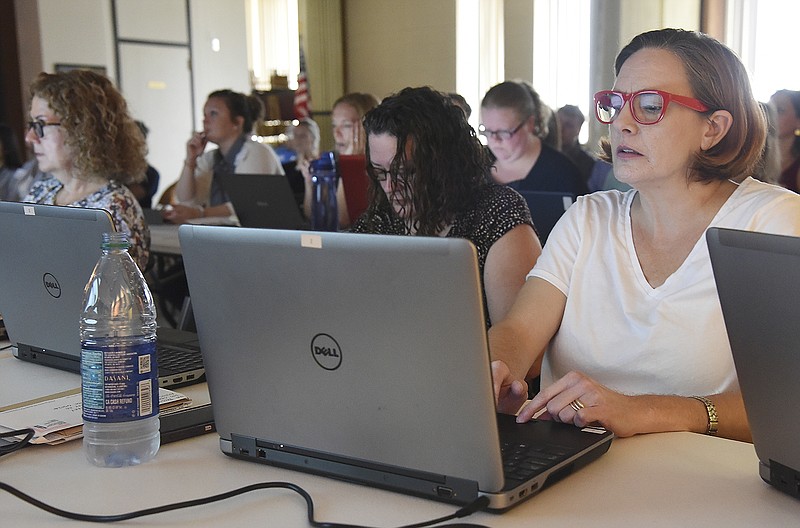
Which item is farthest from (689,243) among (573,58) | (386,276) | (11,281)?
(573,58)

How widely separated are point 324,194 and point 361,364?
2.71 m

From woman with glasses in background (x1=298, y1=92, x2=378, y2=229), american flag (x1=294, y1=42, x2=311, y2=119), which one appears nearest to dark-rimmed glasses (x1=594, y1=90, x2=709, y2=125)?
woman with glasses in background (x1=298, y1=92, x2=378, y2=229)

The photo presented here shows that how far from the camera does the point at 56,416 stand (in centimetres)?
142

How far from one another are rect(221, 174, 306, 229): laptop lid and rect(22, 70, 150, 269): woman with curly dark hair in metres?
1.11

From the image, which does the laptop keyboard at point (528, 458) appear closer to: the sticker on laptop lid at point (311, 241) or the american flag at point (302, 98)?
the sticker on laptop lid at point (311, 241)

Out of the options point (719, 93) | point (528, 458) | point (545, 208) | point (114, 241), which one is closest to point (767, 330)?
point (528, 458)

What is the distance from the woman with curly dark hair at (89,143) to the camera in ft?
8.79

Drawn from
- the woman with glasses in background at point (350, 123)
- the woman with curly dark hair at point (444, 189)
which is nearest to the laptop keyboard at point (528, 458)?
the woman with curly dark hair at point (444, 189)

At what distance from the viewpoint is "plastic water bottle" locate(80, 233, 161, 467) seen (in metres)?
1.19

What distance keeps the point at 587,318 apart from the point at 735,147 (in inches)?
15.4

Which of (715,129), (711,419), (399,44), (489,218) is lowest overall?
(711,419)

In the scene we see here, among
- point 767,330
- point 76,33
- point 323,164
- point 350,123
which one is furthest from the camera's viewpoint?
point 76,33

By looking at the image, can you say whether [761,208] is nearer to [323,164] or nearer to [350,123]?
[323,164]

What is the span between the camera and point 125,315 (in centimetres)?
137
